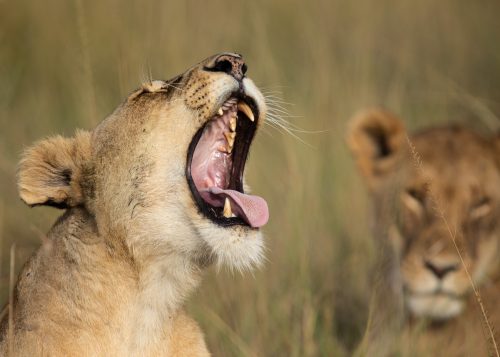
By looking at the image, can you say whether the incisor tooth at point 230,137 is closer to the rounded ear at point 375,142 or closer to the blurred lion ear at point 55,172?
the blurred lion ear at point 55,172

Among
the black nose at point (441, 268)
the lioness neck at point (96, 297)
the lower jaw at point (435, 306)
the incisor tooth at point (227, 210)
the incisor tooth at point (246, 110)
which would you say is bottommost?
the lower jaw at point (435, 306)

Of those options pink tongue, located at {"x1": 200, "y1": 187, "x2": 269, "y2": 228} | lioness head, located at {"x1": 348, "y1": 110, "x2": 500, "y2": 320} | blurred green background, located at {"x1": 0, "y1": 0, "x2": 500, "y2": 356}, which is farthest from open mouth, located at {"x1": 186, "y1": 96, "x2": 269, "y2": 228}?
lioness head, located at {"x1": 348, "y1": 110, "x2": 500, "y2": 320}

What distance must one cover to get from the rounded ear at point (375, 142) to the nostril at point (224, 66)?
2157mm

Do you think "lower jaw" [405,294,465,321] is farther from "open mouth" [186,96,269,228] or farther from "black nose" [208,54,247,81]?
"black nose" [208,54,247,81]

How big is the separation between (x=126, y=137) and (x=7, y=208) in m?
2.58

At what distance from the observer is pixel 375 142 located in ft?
18.9

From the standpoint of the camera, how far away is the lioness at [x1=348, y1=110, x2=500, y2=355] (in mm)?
4906

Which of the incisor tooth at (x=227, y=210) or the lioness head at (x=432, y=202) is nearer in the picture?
the incisor tooth at (x=227, y=210)

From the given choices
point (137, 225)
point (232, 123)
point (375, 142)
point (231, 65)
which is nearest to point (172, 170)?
point (137, 225)

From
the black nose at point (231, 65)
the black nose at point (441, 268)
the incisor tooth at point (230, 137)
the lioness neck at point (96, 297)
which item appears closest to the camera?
the lioness neck at point (96, 297)

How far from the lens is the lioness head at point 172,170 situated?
3.45m

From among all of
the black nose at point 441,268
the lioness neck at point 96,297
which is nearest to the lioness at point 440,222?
the black nose at point 441,268

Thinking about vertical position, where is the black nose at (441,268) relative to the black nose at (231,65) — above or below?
below

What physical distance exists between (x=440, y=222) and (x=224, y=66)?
196 centimetres
